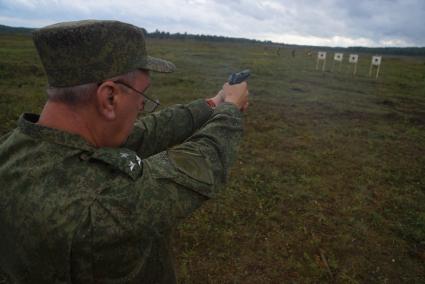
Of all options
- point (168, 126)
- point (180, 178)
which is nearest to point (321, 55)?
point (168, 126)

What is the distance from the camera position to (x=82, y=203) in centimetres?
90

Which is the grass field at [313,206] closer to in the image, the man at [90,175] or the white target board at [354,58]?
the man at [90,175]

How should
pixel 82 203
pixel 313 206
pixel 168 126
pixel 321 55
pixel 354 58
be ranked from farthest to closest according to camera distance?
1. pixel 321 55
2. pixel 354 58
3. pixel 313 206
4. pixel 168 126
5. pixel 82 203

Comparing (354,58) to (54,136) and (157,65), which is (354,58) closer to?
(157,65)

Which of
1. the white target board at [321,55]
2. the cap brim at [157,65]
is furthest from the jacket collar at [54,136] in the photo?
the white target board at [321,55]

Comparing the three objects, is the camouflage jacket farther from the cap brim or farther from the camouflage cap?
the cap brim

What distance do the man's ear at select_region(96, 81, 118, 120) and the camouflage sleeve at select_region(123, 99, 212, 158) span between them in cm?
52

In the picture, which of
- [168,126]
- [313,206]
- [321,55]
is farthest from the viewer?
[321,55]

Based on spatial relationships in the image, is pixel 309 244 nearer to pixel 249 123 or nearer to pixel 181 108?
pixel 181 108

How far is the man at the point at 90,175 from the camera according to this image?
90cm

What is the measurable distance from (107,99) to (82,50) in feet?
0.50

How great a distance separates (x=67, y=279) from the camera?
0.94 metres

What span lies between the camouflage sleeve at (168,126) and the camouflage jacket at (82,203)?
1.64 feet

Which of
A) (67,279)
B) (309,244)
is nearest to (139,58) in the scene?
(67,279)
